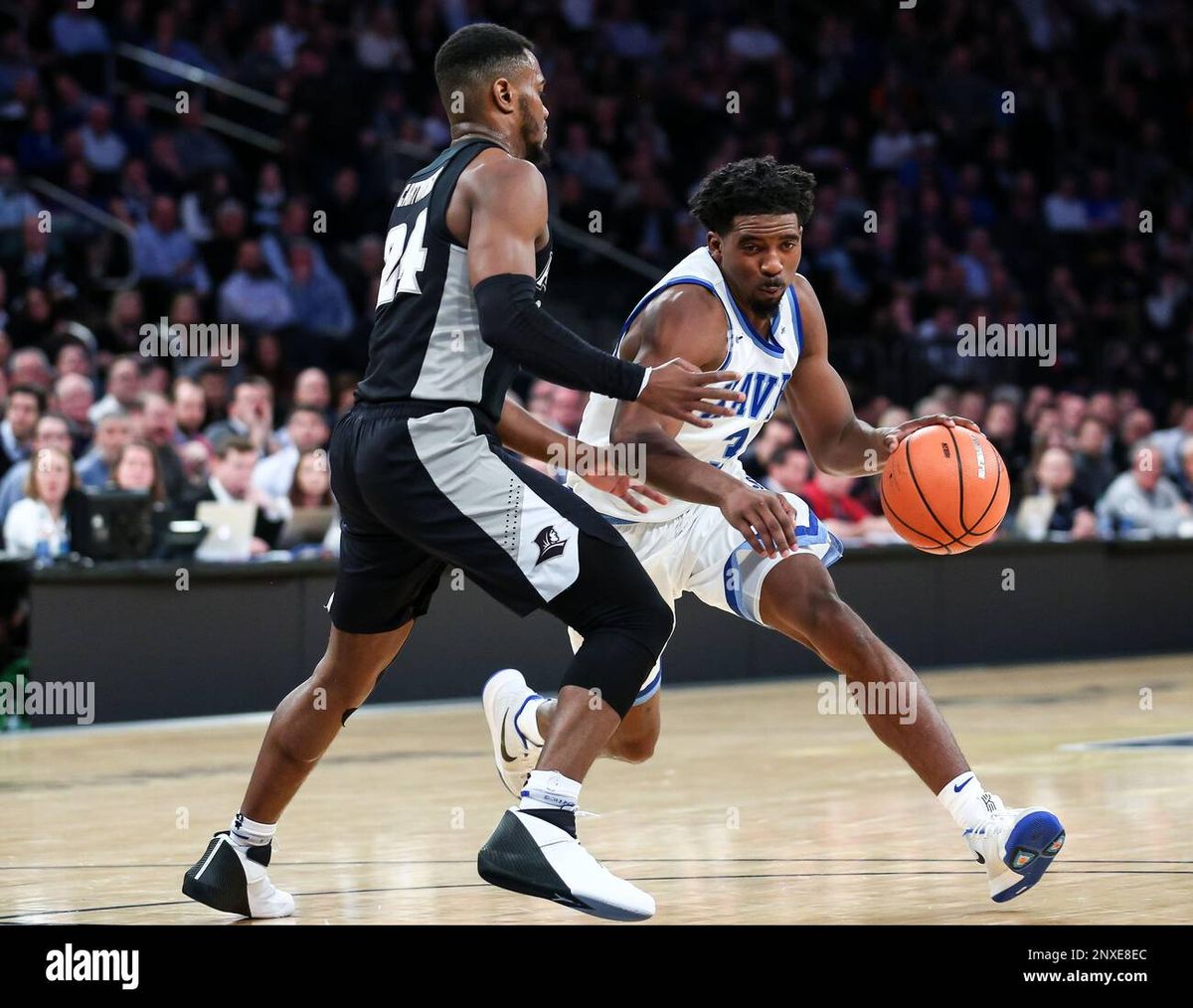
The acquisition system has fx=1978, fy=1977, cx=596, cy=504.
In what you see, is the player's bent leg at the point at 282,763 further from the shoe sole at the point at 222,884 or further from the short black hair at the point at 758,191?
the short black hair at the point at 758,191

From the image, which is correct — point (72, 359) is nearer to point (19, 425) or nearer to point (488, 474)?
point (19, 425)

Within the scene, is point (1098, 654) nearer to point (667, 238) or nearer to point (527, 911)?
point (667, 238)

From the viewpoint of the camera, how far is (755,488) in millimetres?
4668

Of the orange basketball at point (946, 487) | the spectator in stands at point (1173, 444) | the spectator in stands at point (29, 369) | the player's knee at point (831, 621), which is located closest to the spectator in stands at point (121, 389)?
the spectator in stands at point (29, 369)

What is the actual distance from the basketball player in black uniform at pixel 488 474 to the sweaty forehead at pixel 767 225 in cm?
82

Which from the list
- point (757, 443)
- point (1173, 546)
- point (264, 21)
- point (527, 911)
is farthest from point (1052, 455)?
point (527, 911)

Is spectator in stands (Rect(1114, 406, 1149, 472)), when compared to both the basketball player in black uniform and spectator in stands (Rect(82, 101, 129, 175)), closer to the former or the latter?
spectator in stands (Rect(82, 101, 129, 175))

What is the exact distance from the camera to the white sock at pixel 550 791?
4176mm

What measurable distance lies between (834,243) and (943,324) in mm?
1209

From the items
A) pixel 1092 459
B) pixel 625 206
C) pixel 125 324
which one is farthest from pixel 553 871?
pixel 625 206

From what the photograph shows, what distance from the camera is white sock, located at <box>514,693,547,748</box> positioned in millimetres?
5699

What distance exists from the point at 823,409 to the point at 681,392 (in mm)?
1476

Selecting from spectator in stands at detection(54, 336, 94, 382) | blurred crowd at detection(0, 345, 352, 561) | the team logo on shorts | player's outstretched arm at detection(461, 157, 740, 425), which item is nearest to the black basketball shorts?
the team logo on shorts

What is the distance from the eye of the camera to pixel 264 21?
51.0 ft
